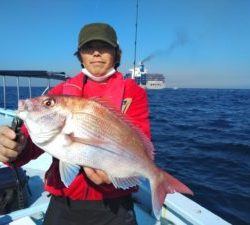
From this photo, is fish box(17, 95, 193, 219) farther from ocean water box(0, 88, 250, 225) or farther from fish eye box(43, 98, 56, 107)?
ocean water box(0, 88, 250, 225)

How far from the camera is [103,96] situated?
118 inches

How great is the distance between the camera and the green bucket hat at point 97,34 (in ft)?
9.51

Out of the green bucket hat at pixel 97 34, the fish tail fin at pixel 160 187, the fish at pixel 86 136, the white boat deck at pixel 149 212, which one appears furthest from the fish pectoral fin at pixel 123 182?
the white boat deck at pixel 149 212

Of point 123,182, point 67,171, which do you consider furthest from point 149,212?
point 67,171

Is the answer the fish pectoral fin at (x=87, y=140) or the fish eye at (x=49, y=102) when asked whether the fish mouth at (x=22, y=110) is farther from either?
the fish pectoral fin at (x=87, y=140)

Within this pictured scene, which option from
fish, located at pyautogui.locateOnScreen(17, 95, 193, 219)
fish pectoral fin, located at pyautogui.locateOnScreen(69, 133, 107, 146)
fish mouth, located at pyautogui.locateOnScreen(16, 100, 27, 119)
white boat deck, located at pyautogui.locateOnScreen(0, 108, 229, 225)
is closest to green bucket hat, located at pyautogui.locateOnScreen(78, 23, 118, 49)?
fish, located at pyautogui.locateOnScreen(17, 95, 193, 219)

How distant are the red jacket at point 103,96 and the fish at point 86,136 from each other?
31 centimetres

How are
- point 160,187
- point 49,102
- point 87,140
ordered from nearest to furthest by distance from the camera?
point 87,140
point 49,102
point 160,187

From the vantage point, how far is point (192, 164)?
1130 centimetres

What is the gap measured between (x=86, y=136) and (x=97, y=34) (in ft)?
3.49

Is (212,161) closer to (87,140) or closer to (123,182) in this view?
(123,182)

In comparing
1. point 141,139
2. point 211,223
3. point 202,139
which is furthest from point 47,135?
point 202,139

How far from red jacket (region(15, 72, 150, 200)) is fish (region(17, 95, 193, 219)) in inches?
12.2

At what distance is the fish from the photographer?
2.29 meters
